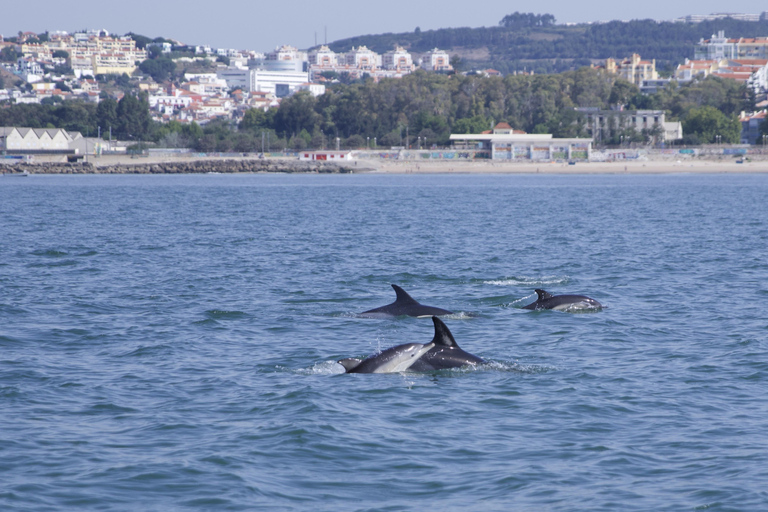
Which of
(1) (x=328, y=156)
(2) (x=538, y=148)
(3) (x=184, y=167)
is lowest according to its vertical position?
(3) (x=184, y=167)

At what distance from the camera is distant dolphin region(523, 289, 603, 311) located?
21281 mm

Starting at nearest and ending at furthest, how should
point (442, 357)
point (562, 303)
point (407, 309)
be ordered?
point (442, 357) < point (407, 309) < point (562, 303)

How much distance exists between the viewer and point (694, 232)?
46625 millimetres

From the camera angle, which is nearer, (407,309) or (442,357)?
(442,357)

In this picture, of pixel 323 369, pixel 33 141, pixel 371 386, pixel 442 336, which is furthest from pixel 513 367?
pixel 33 141

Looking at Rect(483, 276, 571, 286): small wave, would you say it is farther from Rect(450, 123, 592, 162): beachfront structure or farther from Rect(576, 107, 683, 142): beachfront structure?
Rect(576, 107, 683, 142): beachfront structure

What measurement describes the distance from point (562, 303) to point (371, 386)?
27.6ft

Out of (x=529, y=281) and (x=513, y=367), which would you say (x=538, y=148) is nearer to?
(x=529, y=281)

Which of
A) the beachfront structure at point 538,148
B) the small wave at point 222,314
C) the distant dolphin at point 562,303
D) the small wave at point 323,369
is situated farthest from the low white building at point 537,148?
the small wave at point 323,369

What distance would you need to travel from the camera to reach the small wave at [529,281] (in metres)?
25.6

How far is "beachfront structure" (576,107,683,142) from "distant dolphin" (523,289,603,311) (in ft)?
554

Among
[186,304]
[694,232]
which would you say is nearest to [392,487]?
[186,304]

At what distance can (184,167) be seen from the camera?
163 metres

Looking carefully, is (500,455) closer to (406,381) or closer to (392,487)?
(392,487)
